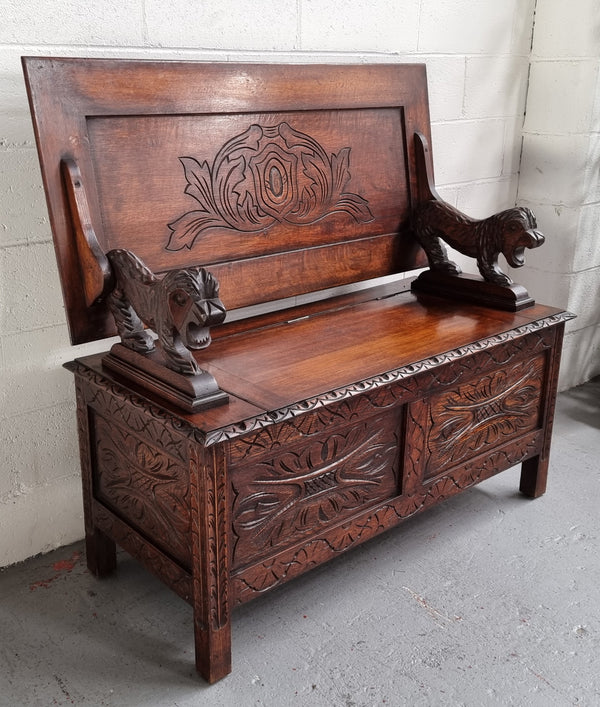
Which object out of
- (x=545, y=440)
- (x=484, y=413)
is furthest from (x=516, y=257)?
(x=545, y=440)

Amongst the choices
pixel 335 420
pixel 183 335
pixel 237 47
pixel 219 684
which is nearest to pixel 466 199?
pixel 237 47

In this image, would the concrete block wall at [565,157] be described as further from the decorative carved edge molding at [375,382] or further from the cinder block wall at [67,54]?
the decorative carved edge molding at [375,382]

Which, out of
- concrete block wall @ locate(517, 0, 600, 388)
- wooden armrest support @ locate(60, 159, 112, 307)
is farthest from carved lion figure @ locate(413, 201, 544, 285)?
wooden armrest support @ locate(60, 159, 112, 307)

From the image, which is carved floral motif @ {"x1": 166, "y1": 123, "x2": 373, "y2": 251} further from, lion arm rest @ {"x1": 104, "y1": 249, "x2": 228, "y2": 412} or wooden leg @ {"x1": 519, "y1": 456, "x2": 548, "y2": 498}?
wooden leg @ {"x1": 519, "y1": 456, "x2": 548, "y2": 498}

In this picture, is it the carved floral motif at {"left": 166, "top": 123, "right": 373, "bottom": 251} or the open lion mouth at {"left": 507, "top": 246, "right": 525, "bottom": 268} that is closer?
the carved floral motif at {"left": 166, "top": 123, "right": 373, "bottom": 251}

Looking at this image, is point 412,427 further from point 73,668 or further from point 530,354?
point 73,668

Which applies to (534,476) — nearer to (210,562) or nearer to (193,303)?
(210,562)

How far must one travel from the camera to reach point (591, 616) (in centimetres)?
205

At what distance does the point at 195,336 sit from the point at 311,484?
0.47 m

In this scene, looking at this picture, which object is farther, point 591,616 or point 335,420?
point 591,616

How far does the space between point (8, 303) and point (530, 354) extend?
146cm

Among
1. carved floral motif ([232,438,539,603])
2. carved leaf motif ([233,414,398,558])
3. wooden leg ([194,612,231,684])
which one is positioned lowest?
wooden leg ([194,612,231,684])

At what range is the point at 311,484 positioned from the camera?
1890 mm

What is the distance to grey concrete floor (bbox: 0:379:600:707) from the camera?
5.85 ft
